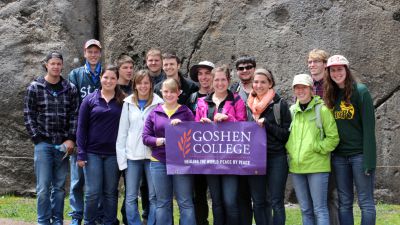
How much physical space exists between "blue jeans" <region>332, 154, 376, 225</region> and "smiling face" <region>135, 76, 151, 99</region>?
1937 millimetres

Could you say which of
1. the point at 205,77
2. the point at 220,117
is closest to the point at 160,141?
the point at 220,117

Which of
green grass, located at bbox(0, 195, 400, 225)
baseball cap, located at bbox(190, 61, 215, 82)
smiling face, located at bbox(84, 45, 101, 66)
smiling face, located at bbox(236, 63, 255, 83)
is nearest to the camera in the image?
smiling face, located at bbox(236, 63, 255, 83)

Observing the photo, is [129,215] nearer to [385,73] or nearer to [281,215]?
[281,215]

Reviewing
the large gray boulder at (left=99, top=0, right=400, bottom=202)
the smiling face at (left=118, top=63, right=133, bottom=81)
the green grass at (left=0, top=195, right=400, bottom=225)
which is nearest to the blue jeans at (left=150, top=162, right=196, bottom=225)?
the smiling face at (left=118, top=63, right=133, bottom=81)

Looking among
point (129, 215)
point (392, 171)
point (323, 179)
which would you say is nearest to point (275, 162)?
point (323, 179)

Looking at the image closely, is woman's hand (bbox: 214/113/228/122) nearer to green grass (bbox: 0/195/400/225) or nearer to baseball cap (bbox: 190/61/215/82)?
baseball cap (bbox: 190/61/215/82)

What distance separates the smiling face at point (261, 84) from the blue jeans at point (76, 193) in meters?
2.28

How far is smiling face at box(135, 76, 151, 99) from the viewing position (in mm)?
6070

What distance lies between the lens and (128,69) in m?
6.52

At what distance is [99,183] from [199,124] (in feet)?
3.94

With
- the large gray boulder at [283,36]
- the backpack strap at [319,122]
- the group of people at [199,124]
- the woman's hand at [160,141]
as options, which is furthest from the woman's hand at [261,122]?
the large gray boulder at [283,36]

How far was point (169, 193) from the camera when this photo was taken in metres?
5.94

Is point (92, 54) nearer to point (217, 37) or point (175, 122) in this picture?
point (175, 122)

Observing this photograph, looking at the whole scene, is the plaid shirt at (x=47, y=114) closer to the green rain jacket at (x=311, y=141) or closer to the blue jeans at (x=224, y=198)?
the blue jeans at (x=224, y=198)
